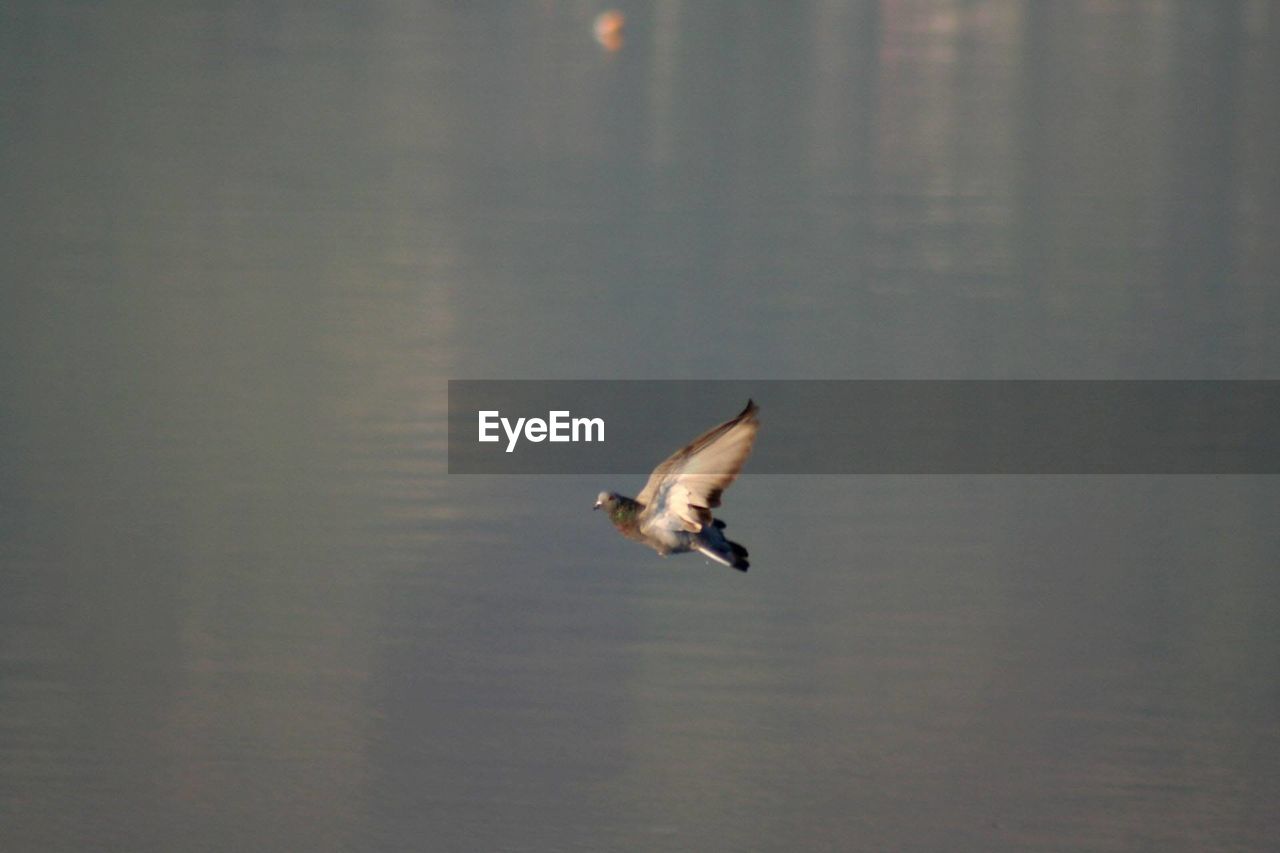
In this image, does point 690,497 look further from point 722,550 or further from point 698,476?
point 722,550

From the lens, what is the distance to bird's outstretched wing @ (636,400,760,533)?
2273 millimetres

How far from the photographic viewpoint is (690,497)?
7.56 ft

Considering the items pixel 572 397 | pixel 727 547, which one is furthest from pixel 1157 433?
pixel 572 397

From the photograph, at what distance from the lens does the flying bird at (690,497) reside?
228 cm

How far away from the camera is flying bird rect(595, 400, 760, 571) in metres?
2.28

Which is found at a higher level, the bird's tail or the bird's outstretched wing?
the bird's outstretched wing

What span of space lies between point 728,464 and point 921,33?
0.83 m

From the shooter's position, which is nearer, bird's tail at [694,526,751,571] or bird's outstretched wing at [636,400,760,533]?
bird's outstretched wing at [636,400,760,533]

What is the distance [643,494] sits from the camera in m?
2.36

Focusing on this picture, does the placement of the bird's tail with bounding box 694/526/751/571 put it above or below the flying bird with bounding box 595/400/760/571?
below

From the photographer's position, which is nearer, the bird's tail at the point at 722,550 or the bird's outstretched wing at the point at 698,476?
the bird's outstretched wing at the point at 698,476

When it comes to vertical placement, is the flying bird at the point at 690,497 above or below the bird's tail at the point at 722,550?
above

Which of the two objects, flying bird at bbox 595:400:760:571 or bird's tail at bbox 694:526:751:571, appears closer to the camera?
flying bird at bbox 595:400:760:571

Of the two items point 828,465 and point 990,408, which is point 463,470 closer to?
point 828,465
